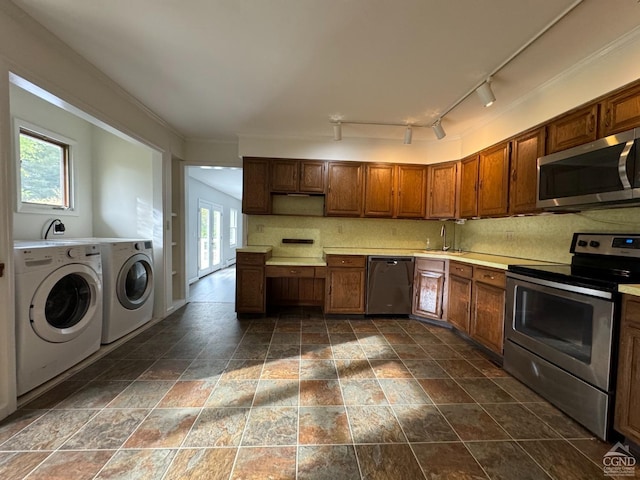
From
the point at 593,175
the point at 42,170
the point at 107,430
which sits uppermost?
the point at 42,170

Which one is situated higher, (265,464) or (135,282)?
(135,282)

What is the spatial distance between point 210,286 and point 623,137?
5827mm

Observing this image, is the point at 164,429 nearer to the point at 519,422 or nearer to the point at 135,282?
the point at 135,282

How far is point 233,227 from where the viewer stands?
9461 mm

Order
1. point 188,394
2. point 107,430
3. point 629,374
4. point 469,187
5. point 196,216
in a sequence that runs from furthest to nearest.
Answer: point 196,216 → point 469,187 → point 188,394 → point 107,430 → point 629,374

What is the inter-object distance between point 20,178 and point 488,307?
4620mm

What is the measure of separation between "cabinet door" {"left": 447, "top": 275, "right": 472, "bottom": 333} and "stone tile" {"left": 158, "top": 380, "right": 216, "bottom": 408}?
8.27 feet

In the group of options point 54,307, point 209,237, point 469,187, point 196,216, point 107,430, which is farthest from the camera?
point 209,237

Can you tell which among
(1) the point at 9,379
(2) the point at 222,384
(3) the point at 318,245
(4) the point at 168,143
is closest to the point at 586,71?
(3) the point at 318,245

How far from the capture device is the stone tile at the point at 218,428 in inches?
56.4

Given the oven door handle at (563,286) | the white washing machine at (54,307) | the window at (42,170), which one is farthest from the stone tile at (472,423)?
the window at (42,170)

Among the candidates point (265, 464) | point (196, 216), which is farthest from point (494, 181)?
point (196, 216)

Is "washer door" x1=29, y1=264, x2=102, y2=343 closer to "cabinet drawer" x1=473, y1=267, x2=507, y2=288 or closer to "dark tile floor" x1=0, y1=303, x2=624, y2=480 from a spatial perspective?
"dark tile floor" x1=0, y1=303, x2=624, y2=480

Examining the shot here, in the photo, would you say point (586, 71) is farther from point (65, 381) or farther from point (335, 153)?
point (65, 381)
